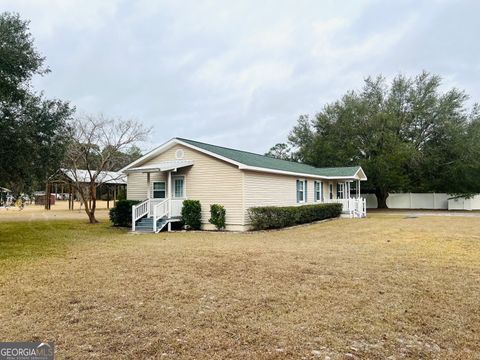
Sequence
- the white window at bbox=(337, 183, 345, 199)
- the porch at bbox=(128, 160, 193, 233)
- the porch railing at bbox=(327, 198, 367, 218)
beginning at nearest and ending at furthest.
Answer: the porch at bbox=(128, 160, 193, 233) < the porch railing at bbox=(327, 198, 367, 218) < the white window at bbox=(337, 183, 345, 199)

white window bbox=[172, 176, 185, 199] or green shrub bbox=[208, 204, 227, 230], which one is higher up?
white window bbox=[172, 176, 185, 199]

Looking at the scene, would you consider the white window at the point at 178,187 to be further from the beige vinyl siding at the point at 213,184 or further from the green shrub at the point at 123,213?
the green shrub at the point at 123,213

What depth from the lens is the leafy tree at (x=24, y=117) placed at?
1084 cm

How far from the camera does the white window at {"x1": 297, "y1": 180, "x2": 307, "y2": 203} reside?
20734 mm

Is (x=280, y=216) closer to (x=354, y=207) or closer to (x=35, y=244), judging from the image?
(x=35, y=244)

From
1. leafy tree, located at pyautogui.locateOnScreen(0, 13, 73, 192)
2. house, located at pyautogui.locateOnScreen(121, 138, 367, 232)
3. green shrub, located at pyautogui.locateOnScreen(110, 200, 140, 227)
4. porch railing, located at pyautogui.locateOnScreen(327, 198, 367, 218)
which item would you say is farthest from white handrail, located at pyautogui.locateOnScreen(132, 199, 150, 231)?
porch railing, located at pyautogui.locateOnScreen(327, 198, 367, 218)

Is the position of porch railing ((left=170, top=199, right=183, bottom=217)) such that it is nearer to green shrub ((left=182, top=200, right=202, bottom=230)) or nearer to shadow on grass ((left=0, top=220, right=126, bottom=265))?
green shrub ((left=182, top=200, right=202, bottom=230))

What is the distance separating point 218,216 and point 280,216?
2.78 meters

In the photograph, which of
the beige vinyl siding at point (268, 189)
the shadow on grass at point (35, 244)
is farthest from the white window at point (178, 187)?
the shadow on grass at point (35, 244)

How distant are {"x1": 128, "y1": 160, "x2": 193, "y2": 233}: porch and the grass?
602 cm

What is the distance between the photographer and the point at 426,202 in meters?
32.6

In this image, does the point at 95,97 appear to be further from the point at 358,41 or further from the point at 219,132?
the point at 358,41

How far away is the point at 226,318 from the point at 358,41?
18.3 meters

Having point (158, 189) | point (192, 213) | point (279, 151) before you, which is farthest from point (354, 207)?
point (279, 151)
